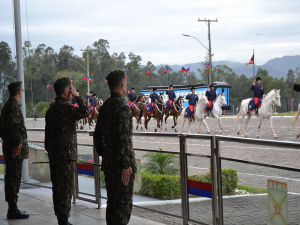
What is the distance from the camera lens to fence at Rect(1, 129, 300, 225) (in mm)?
3480

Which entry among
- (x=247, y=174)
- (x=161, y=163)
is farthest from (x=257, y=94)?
(x=247, y=174)

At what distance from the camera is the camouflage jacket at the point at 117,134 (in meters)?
3.60

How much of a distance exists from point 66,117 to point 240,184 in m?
2.17

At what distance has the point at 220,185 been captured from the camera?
A: 13.8 ft

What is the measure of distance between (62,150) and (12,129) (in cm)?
127

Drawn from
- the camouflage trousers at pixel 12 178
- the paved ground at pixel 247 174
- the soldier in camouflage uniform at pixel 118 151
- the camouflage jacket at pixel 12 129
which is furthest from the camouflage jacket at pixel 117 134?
the camouflage trousers at pixel 12 178

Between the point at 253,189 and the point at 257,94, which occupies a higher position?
the point at 257,94

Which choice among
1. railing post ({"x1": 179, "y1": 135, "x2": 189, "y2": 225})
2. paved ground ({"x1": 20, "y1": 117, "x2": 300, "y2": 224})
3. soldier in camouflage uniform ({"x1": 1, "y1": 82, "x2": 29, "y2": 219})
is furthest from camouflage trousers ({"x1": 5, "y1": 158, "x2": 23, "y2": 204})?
railing post ({"x1": 179, "y1": 135, "x2": 189, "y2": 225})

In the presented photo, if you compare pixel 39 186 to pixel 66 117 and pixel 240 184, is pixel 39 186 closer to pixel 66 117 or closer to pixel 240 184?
pixel 66 117

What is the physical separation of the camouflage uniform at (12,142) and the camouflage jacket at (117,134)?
6.96 ft

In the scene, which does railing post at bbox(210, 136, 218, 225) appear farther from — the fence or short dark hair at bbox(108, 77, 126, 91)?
short dark hair at bbox(108, 77, 126, 91)

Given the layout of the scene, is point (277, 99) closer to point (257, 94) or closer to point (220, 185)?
point (257, 94)

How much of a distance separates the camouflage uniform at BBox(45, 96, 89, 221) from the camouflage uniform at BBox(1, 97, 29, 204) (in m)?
1.02

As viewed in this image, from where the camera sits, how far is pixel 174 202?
15.9ft
